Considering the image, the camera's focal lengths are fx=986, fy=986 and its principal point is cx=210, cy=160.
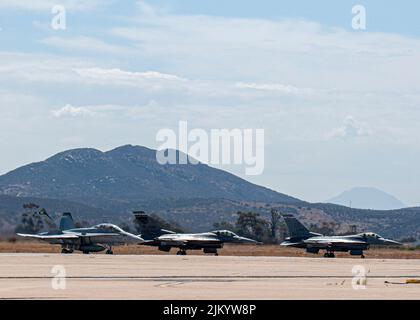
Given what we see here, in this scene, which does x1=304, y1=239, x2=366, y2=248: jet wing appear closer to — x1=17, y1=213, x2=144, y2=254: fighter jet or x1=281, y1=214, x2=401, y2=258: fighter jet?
x1=281, y1=214, x2=401, y2=258: fighter jet

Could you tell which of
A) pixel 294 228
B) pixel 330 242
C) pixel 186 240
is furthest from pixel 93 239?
pixel 330 242

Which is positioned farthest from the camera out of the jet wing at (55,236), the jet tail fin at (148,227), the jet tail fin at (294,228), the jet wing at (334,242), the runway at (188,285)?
the jet tail fin at (294,228)

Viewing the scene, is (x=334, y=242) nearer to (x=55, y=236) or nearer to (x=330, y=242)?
(x=330, y=242)

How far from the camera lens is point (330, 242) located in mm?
96375

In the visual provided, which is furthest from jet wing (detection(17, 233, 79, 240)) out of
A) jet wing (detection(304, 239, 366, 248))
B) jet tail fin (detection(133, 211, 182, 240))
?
jet wing (detection(304, 239, 366, 248))

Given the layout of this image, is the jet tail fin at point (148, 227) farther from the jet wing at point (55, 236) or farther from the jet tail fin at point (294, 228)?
the jet tail fin at point (294, 228)

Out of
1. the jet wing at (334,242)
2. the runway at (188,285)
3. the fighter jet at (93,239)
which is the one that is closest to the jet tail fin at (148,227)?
the fighter jet at (93,239)

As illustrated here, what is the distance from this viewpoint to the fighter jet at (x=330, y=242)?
9644cm

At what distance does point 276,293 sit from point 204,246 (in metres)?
60.6

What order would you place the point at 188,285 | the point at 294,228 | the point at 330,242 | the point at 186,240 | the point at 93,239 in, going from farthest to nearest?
the point at 294,228 < the point at 330,242 < the point at 186,240 < the point at 93,239 < the point at 188,285

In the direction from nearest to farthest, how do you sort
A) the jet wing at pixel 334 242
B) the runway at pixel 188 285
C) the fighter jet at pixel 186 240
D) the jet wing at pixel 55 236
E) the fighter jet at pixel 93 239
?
the runway at pixel 188 285, the fighter jet at pixel 93 239, the jet wing at pixel 55 236, the fighter jet at pixel 186 240, the jet wing at pixel 334 242

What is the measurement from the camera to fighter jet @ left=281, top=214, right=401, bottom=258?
316 feet

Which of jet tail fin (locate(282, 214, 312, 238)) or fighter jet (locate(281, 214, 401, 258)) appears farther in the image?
jet tail fin (locate(282, 214, 312, 238))
